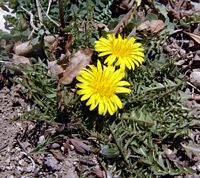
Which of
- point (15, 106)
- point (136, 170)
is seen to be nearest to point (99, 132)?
point (136, 170)

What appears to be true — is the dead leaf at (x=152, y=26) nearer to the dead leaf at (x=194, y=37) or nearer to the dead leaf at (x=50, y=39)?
the dead leaf at (x=194, y=37)

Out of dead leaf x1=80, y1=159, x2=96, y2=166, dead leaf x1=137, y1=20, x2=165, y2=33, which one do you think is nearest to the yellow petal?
dead leaf x1=80, y1=159, x2=96, y2=166

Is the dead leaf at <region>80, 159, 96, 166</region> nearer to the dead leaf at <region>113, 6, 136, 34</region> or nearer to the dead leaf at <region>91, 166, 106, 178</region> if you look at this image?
the dead leaf at <region>91, 166, 106, 178</region>

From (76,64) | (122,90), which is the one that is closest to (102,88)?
(122,90)

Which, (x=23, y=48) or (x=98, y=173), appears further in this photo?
(x=23, y=48)

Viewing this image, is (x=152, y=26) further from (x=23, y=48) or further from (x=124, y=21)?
(x=23, y=48)

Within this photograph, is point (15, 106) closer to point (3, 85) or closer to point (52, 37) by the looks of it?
point (3, 85)

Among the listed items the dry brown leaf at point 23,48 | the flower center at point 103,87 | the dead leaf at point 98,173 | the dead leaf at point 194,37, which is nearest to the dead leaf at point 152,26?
the dead leaf at point 194,37
